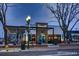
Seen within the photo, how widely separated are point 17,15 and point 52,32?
1.85 ft

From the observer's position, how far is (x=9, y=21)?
50.3 metres

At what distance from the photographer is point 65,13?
5034 cm

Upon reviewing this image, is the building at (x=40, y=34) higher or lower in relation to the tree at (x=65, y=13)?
lower

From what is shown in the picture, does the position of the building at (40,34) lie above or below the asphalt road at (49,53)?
above

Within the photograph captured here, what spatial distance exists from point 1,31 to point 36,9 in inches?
23.6

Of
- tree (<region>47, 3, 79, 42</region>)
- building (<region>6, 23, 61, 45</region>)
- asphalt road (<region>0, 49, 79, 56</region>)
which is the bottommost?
asphalt road (<region>0, 49, 79, 56</region>)

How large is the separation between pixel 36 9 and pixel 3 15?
49 centimetres

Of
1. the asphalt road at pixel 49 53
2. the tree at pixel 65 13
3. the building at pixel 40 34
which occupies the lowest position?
the asphalt road at pixel 49 53

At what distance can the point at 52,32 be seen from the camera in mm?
50312

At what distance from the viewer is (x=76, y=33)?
50281 millimetres

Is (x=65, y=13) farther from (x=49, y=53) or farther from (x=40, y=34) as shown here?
(x=49, y=53)

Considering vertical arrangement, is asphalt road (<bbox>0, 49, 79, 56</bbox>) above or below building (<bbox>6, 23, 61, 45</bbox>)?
below

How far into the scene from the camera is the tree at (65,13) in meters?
50.3

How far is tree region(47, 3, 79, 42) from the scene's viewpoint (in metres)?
50.3
